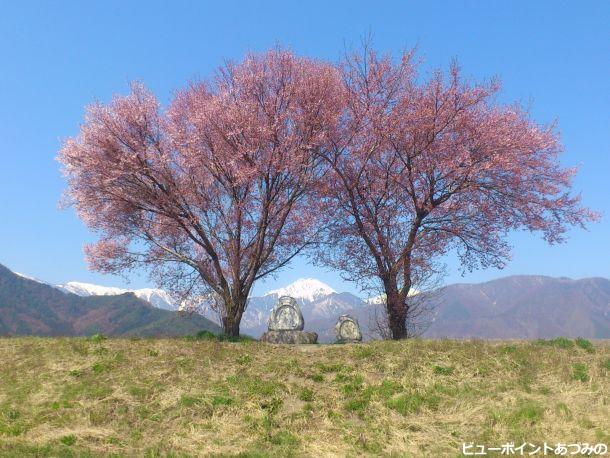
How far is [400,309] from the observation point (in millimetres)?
27844

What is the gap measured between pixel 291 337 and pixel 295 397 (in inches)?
372

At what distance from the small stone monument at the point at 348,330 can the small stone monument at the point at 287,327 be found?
1.60 m

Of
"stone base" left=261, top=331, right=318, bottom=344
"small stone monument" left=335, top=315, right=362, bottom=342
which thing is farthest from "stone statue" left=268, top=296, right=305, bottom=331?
"small stone monument" left=335, top=315, right=362, bottom=342

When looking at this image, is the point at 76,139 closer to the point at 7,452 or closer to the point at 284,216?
the point at 284,216

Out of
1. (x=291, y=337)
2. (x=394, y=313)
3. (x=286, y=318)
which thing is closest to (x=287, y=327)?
(x=286, y=318)

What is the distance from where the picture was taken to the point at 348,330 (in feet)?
90.6

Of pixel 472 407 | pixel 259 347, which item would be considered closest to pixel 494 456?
pixel 472 407

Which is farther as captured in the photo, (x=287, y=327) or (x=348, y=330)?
(x=348, y=330)

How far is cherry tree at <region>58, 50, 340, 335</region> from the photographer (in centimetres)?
2573

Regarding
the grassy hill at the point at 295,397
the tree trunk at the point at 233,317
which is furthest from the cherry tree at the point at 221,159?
the grassy hill at the point at 295,397

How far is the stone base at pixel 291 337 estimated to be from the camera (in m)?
26.0

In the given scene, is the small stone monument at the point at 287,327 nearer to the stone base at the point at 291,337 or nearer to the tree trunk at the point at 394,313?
the stone base at the point at 291,337

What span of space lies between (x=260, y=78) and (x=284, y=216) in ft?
25.1

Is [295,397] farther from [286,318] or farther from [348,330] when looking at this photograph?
[348,330]
